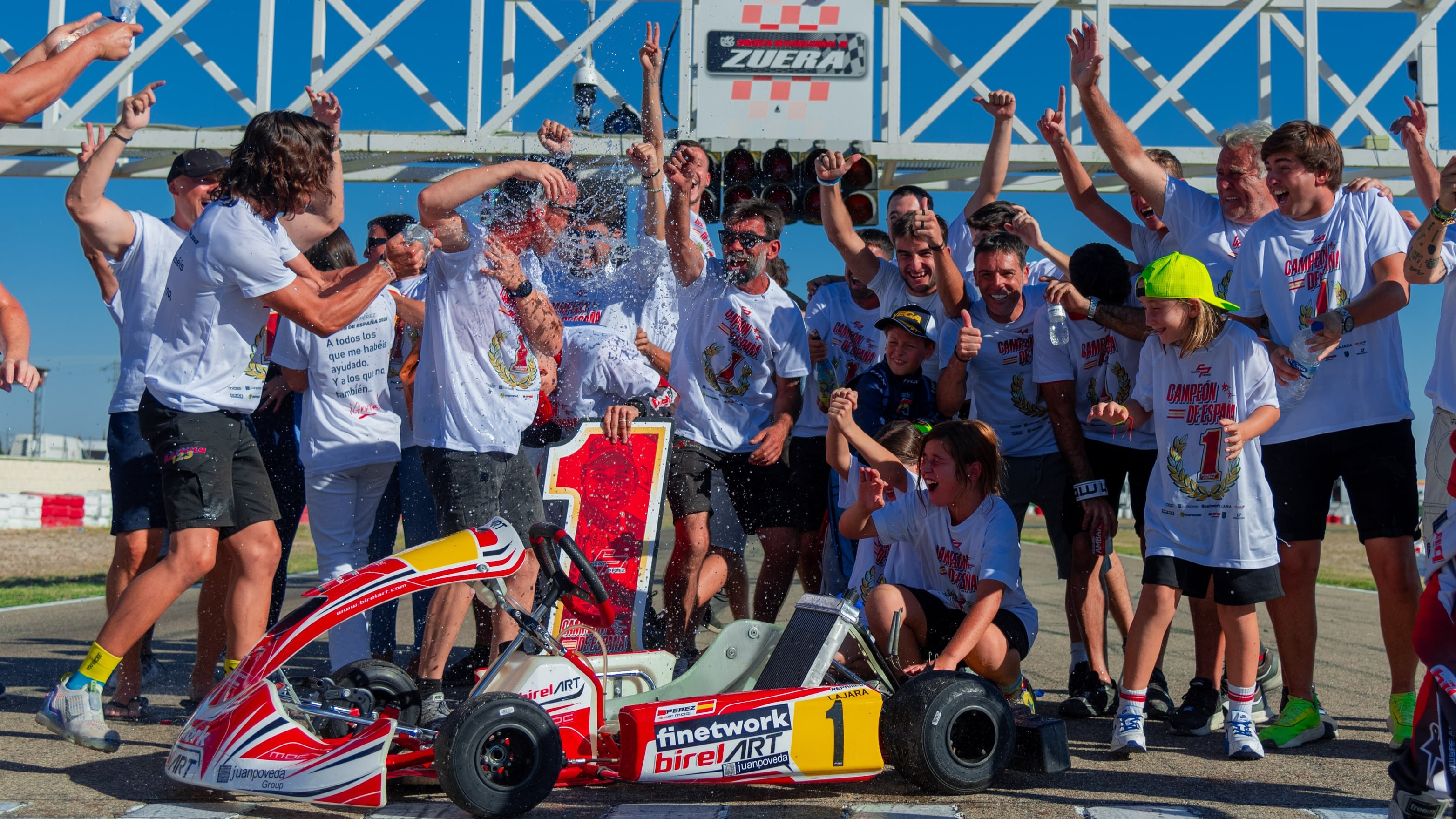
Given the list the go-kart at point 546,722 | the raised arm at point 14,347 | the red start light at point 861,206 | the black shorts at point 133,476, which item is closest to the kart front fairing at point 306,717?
the go-kart at point 546,722

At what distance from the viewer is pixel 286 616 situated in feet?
10.8

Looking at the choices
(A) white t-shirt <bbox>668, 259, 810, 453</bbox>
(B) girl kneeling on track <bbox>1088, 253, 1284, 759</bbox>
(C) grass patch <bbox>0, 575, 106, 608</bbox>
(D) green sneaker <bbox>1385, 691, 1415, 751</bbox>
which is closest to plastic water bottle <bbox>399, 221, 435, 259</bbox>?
(A) white t-shirt <bbox>668, 259, 810, 453</bbox>

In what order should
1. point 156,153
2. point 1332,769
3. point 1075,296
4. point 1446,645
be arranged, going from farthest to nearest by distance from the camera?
point 156,153, point 1075,296, point 1332,769, point 1446,645

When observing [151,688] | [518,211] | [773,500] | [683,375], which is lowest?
[151,688]

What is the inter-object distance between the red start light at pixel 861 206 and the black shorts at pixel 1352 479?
426 centimetres

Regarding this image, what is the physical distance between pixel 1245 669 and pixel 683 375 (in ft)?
8.35

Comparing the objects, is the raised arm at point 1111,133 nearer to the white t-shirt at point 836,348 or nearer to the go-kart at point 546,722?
the white t-shirt at point 836,348

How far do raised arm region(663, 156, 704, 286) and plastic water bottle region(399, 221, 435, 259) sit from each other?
1053 mm

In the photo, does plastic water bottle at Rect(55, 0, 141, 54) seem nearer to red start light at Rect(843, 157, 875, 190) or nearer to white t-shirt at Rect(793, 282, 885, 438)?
white t-shirt at Rect(793, 282, 885, 438)

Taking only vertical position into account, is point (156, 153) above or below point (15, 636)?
above

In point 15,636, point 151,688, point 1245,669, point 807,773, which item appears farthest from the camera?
point 15,636

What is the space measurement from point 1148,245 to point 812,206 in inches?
144

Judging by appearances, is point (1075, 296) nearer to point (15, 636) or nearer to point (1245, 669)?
point (1245, 669)

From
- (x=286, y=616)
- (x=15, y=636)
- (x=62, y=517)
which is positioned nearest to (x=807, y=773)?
(x=286, y=616)
